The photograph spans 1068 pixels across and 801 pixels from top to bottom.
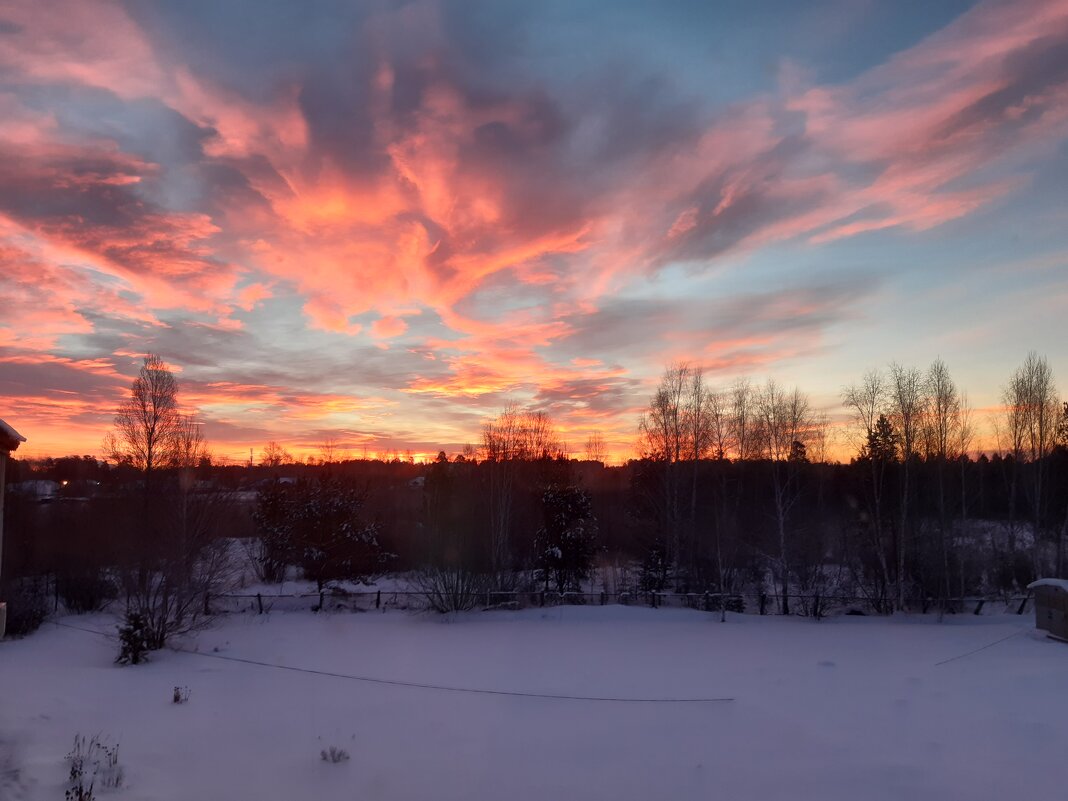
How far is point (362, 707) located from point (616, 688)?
522 cm

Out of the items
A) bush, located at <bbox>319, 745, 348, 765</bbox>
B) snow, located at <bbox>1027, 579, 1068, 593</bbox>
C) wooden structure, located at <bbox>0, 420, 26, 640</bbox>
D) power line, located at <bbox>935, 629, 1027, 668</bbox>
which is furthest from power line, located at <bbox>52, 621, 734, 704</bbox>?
snow, located at <bbox>1027, 579, 1068, 593</bbox>

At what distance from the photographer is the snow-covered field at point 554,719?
8883mm

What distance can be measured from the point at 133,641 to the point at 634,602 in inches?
720

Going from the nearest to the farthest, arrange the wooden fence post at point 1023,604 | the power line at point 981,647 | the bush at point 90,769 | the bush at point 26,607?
the bush at point 90,769 < the power line at point 981,647 < the bush at point 26,607 < the wooden fence post at point 1023,604

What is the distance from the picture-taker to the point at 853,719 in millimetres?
12320

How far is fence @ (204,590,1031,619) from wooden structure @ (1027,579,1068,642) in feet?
20.8

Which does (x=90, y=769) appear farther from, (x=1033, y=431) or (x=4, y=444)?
(x=1033, y=431)

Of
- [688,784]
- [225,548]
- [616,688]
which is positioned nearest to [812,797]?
[688,784]

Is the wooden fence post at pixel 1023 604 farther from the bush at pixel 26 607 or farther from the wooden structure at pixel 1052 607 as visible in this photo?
the bush at pixel 26 607

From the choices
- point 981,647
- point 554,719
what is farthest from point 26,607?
point 981,647

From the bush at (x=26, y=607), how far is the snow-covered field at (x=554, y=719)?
1.35 metres

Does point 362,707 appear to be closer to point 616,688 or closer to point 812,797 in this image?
point 616,688

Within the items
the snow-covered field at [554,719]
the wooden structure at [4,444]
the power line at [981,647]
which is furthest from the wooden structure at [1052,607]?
the wooden structure at [4,444]

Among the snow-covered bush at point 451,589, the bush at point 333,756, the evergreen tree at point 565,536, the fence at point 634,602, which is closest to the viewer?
the bush at point 333,756
